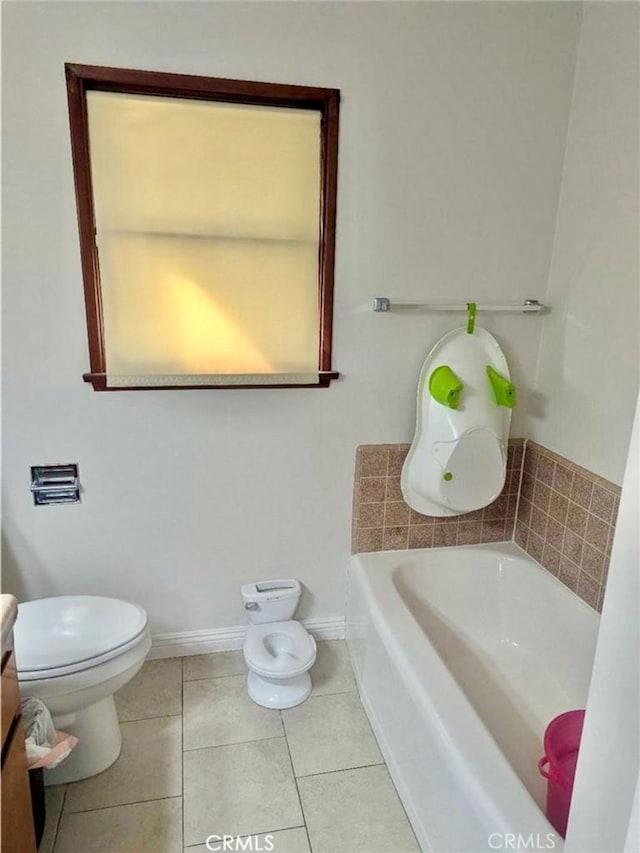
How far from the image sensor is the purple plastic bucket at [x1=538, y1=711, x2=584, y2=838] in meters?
1.30

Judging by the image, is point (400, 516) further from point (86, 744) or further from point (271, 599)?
point (86, 744)

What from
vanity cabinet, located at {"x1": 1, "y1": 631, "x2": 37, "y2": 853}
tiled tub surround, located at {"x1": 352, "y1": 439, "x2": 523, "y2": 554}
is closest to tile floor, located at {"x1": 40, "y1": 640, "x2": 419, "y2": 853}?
vanity cabinet, located at {"x1": 1, "y1": 631, "x2": 37, "y2": 853}

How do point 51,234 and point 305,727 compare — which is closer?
point 51,234

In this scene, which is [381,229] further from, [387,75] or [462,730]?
[462,730]

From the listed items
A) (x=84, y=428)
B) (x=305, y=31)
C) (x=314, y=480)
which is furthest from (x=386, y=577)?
(x=305, y=31)

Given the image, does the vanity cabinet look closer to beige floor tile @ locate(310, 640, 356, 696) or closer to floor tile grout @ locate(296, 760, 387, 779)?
floor tile grout @ locate(296, 760, 387, 779)

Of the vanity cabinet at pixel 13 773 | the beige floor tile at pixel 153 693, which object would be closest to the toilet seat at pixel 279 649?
the beige floor tile at pixel 153 693

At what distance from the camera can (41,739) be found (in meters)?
1.46

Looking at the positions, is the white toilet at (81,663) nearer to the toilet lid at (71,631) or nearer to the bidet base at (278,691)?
the toilet lid at (71,631)

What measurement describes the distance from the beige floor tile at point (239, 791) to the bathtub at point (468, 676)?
1.09ft

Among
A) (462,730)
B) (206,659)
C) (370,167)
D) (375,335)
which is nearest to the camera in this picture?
(462,730)

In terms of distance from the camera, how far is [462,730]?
1.37 m

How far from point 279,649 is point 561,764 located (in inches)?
41.5

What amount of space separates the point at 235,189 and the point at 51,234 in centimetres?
59
